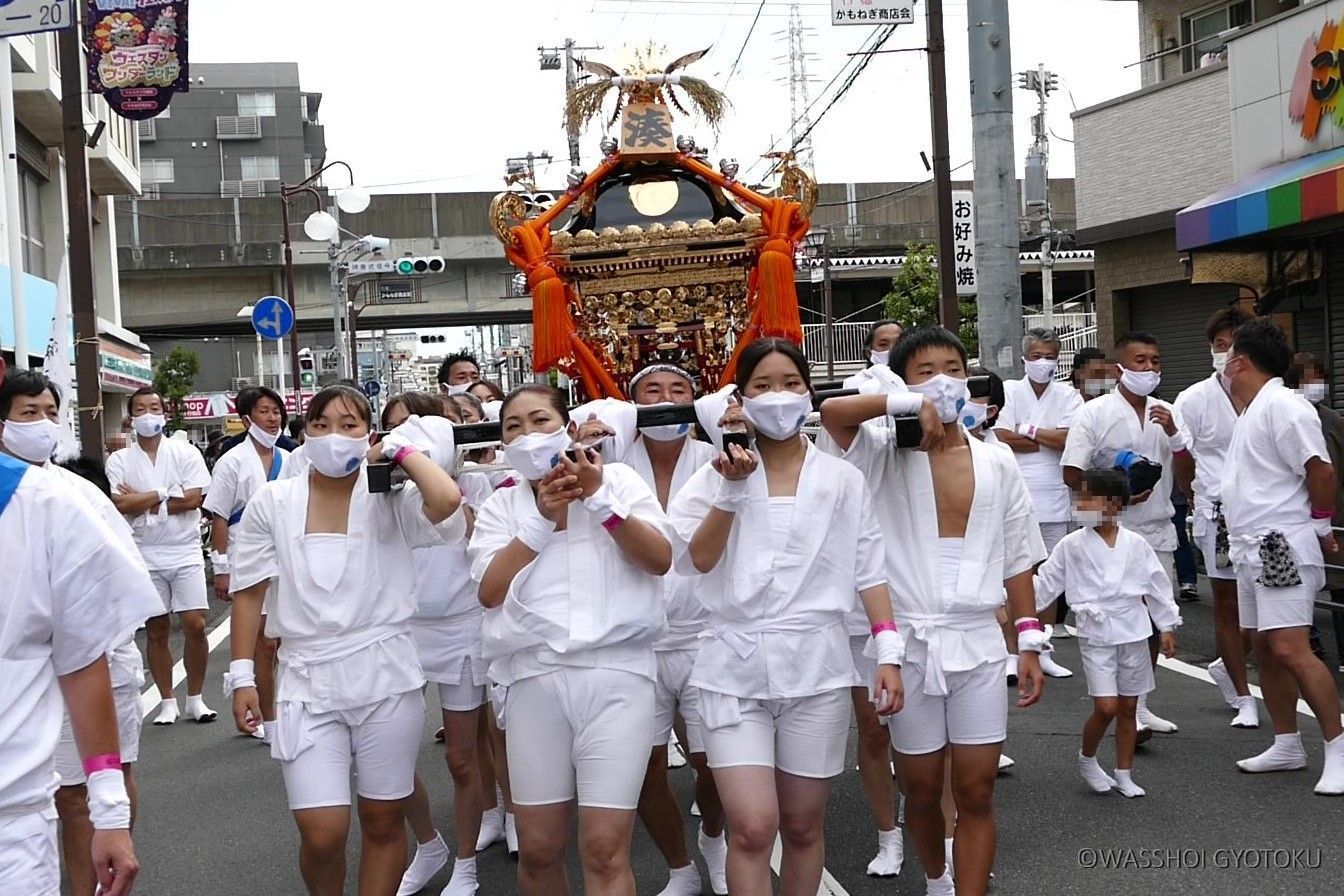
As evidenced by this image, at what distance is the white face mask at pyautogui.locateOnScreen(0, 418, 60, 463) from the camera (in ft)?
18.4

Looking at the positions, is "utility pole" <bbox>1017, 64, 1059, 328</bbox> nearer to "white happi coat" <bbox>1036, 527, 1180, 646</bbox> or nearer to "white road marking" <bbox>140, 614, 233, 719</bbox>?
"white road marking" <bbox>140, 614, 233, 719</bbox>

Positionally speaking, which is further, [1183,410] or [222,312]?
[222,312]

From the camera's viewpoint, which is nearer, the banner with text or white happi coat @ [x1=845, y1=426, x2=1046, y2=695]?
white happi coat @ [x1=845, y1=426, x2=1046, y2=695]

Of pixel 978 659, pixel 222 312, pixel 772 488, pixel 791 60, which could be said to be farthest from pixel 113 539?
pixel 791 60

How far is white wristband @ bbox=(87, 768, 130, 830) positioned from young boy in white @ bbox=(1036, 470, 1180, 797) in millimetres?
4565

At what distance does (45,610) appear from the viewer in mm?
3057

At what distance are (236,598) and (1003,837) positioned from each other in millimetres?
3219

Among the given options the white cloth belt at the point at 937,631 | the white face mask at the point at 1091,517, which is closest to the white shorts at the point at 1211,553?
the white face mask at the point at 1091,517

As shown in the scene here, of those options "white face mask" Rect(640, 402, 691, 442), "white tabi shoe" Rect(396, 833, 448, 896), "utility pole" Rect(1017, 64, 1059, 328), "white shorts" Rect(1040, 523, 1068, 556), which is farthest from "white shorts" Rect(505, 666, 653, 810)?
"utility pole" Rect(1017, 64, 1059, 328)

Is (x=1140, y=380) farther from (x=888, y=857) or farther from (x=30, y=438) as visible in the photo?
(x=30, y=438)

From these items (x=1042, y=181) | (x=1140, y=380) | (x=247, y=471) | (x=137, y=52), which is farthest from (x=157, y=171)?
(x=1140, y=380)

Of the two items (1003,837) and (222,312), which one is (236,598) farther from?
(222,312)

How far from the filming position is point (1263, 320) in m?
6.86

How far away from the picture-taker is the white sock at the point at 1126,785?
21.2 feet
